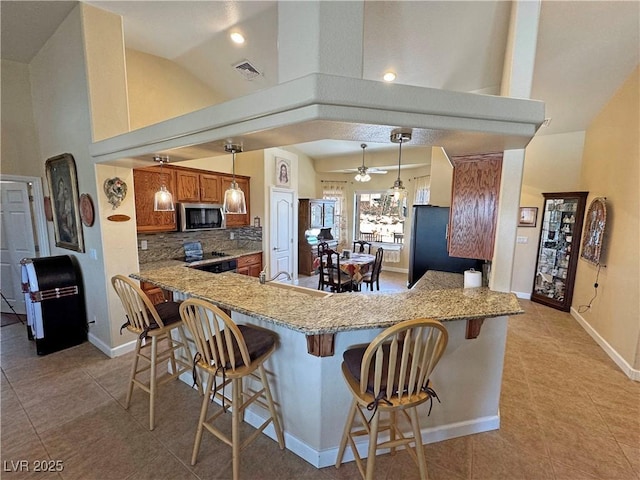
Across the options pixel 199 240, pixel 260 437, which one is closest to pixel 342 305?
pixel 260 437

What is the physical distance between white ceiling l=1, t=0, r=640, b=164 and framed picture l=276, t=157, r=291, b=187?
5.84ft

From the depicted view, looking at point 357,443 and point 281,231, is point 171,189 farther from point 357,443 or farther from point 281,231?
point 357,443

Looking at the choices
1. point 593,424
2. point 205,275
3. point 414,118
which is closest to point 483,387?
point 593,424

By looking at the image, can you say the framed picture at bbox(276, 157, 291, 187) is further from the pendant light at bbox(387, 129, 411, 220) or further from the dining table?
the pendant light at bbox(387, 129, 411, 220)

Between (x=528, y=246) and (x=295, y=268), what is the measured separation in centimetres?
443

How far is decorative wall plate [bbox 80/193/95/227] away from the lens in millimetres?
2820

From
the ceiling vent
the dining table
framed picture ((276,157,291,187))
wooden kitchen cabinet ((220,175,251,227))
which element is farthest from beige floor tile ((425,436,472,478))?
framed picture ((276,157,291,187))

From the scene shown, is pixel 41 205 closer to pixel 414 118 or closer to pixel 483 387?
pixel 414 118

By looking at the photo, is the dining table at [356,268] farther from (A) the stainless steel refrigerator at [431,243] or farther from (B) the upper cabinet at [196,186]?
(B) the upper cabinet at [196,186]

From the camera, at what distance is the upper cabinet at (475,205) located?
2.03 metres

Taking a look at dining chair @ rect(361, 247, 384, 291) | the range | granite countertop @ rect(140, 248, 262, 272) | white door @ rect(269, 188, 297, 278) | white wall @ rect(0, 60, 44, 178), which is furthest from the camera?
white door @ rect(269, 188, 297, 278)

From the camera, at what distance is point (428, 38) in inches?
104

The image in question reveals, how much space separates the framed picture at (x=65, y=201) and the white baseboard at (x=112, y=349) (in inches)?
41.7

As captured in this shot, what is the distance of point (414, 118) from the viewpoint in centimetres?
139
